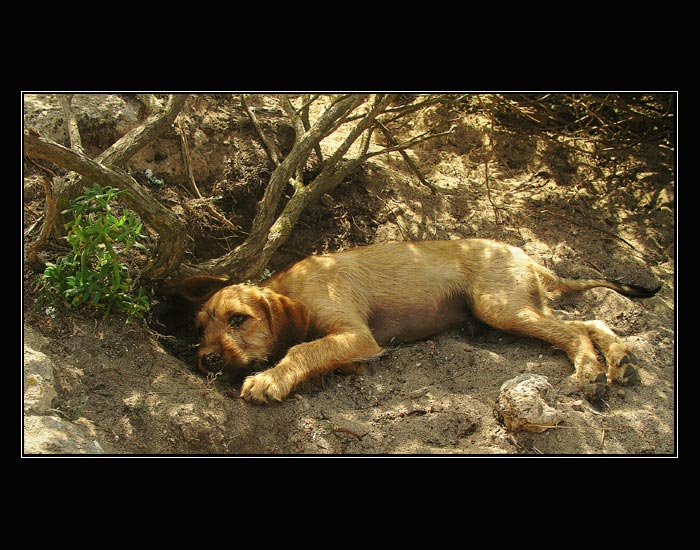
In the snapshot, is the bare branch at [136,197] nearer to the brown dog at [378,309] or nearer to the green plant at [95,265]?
the green plant at [95,265]

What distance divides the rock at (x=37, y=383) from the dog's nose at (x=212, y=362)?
4.08ft

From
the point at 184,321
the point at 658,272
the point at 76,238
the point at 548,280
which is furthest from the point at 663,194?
the point at 76,238

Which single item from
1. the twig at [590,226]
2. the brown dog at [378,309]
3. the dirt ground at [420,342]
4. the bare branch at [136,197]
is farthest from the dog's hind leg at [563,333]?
the bare branch at [136,197]

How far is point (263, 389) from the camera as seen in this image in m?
5.35

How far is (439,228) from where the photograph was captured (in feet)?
27.1

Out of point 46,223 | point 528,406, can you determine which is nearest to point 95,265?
point 46,223

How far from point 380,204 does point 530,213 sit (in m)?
1.94

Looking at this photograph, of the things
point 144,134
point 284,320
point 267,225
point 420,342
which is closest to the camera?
point 284,320

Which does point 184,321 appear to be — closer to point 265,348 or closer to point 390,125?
point 265,348

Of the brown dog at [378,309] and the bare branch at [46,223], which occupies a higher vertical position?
the bare branch at [46,223]

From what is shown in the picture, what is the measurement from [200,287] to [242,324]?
0.68 metres

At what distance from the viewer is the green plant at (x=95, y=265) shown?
520 centimetres

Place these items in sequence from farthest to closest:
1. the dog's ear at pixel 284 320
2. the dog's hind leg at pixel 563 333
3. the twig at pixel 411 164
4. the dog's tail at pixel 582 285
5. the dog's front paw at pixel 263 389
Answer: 1. the twig at pixel 411 164
2. the dog's tail at pixel 582 285
3. the dog's ear at pixel 284 320
4. the dog's hind leg at pixel 563 333
5. the dog's front paw at pixel 263 389

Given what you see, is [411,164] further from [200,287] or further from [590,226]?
[200,287]
